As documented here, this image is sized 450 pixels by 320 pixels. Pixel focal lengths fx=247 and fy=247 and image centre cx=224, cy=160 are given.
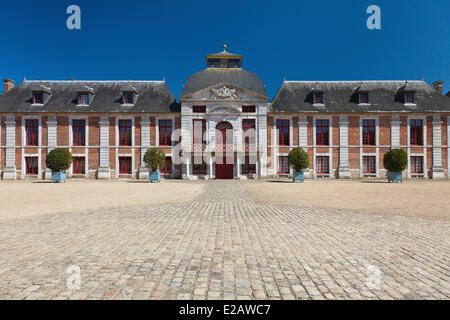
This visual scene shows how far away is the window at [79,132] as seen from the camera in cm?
2545

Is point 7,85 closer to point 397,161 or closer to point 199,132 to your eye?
point 199,132

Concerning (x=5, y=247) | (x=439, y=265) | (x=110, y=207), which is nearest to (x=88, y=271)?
(x=5, y=247)

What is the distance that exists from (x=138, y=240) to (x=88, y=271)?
4.39 feet

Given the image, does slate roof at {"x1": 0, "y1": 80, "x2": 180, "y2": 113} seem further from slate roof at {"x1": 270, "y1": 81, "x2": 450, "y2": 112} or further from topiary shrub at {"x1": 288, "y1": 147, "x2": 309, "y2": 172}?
topiary shrub at {"x1": 288, "y1": 147, "x2": 309, "y2": 172}

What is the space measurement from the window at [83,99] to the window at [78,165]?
5.81 meters

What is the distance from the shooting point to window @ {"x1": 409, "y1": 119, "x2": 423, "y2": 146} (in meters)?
25.2

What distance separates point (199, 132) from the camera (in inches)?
988

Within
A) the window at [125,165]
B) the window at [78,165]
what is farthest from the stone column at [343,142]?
the window at [78,165]

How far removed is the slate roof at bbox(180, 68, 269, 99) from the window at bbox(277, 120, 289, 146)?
332 cm

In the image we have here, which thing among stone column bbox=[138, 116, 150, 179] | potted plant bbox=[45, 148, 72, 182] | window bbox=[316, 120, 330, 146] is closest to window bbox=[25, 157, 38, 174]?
potted plant bbox=[45, 148, 72, 182]

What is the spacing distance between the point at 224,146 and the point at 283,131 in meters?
6.38

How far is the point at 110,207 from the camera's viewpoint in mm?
7891
